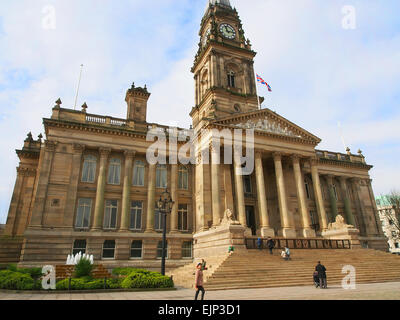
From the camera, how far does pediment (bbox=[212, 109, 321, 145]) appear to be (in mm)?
32156

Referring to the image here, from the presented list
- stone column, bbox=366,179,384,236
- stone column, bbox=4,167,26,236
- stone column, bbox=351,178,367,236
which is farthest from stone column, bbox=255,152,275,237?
stone column, bbox=4,167,26,236

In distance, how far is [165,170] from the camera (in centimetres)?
3428

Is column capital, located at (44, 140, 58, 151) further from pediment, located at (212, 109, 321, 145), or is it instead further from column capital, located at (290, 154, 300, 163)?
column capital, located at (290, 154, 300, 163)

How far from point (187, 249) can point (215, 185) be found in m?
8.08

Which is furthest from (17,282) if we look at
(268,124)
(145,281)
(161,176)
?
(268,124)

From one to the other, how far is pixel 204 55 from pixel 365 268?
3477 cm

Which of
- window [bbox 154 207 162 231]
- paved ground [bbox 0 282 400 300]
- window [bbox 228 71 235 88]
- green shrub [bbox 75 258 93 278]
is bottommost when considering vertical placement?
paved ground [bbox 0 282 400 300]

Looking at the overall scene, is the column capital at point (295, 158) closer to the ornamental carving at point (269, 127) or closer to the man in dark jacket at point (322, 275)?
the ornamental carving at point (269, 127)

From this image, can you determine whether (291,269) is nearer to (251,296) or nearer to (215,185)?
(251,296)

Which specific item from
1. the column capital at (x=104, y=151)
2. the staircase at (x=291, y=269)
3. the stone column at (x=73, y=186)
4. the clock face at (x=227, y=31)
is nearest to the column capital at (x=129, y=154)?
the column capital at (x=104, y=151)

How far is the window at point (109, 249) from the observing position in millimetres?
28413

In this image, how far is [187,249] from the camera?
102ft

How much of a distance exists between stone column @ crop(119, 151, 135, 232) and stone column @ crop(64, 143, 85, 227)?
15.6 feet
